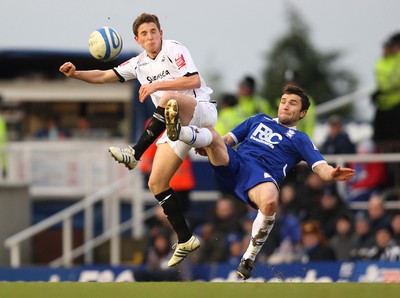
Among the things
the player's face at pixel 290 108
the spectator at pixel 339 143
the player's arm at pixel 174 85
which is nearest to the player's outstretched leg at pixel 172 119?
the player's arm at pixel 174 85

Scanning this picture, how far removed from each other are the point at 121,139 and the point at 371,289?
1462 centimetres

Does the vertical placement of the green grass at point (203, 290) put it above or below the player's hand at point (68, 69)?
below

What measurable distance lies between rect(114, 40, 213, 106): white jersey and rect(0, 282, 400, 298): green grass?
2.54 m

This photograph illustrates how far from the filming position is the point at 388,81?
61.0 feet

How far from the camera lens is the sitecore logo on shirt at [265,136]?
1269 cm

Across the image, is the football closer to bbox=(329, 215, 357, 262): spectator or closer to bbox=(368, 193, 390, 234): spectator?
bbox=(329, 215, 357, 262): spectator

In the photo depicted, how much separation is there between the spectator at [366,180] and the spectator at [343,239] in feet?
5.42

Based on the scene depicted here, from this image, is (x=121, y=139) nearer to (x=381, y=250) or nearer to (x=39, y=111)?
(x=39, y=111)

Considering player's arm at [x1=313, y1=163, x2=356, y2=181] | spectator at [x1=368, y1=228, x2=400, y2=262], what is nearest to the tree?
spectator at [x1=368, y1=228, x2=400, y2=262]

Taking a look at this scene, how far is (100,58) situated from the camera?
40.7ft

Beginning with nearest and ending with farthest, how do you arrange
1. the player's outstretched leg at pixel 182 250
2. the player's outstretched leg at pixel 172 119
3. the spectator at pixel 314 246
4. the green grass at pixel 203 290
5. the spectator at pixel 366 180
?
the green grass at pixel 203 290
the player's outstretched leg at pixel 172 119
the player's outstretched leg at pixel 182 250
the spectator at pixel 314 246
the spectator at pixel 366 180

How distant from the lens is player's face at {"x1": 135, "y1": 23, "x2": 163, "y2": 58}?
12359mm

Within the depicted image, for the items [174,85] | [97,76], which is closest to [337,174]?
[174,85]

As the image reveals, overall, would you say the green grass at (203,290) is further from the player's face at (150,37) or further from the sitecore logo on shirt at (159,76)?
the player's face at (150,37)
